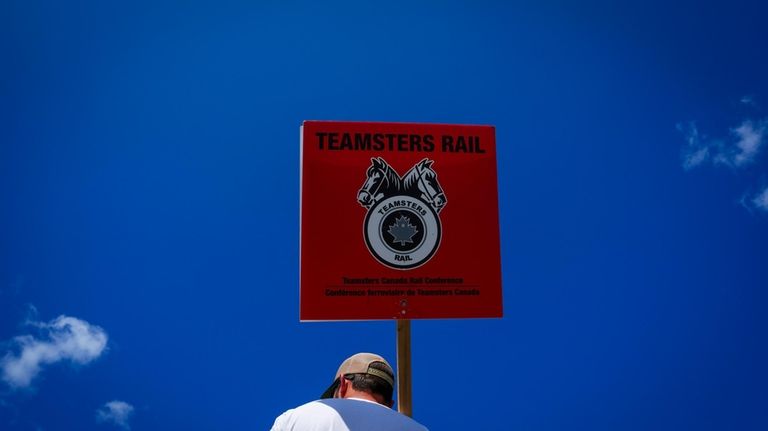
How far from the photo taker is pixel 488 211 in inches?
189

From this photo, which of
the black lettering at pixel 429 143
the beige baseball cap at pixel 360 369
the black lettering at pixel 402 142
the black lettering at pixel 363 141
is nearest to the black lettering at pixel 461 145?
the black lettering at pixel 429 143

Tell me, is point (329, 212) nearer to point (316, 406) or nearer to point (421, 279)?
point (421, 279)

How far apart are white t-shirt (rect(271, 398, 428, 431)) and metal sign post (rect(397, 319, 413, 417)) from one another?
2.06 ft

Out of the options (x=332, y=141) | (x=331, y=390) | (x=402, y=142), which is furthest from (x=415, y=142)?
(x=331, y=390)

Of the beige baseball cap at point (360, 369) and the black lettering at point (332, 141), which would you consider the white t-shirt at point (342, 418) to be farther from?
the black lettering at point (332, 141)

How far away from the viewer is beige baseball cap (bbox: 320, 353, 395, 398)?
12.7 ft

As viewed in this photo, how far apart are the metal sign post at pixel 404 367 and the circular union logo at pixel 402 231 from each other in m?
0.40

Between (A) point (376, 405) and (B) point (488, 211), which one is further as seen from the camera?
(B) point (488, 211)

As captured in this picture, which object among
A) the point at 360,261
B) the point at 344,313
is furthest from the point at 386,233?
the point at 344,313

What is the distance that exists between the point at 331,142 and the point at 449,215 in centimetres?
95

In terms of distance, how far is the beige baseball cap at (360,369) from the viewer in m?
3.88

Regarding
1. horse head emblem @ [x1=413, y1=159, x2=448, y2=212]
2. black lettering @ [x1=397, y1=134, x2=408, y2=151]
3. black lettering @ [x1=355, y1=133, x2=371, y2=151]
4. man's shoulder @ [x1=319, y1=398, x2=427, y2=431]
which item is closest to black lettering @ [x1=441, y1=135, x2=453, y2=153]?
horse head emblem @ [x1=413, y1=159, x2=448, y2=212]

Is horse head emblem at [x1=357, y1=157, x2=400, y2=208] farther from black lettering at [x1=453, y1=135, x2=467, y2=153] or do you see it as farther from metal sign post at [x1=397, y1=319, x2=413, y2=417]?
metal sign post at [x1=397, y1=319, x2=413, y2=417]

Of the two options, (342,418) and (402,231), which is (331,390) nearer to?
(342,418)
